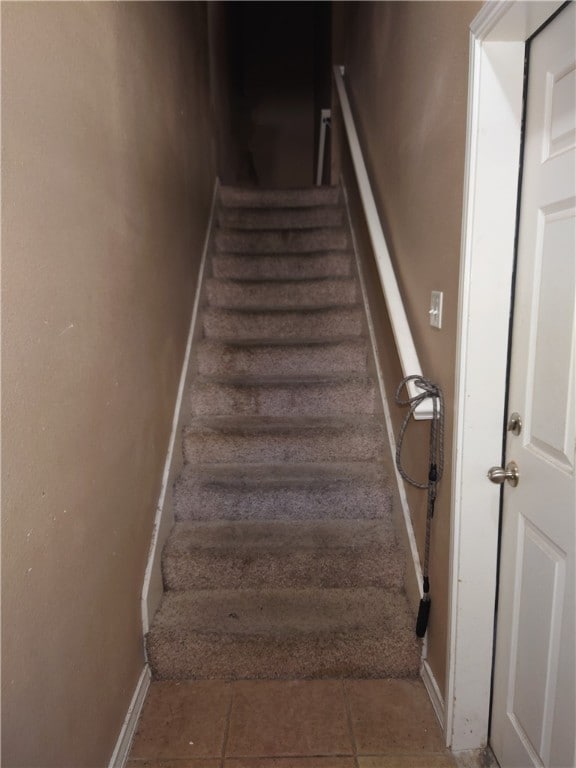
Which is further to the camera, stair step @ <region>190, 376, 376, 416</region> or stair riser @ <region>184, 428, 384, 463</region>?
stair step @ <region>190, 376, 376, 416</region>

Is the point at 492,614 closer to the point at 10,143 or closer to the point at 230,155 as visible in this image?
the point at 10,143

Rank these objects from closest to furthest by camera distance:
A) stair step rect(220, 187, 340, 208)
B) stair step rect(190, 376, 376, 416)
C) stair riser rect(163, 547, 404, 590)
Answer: stair riser rect(163, 547, 404, 590), stair step rect(190, 376, 376, 416), stair step rect(220, 187, 340, 208)

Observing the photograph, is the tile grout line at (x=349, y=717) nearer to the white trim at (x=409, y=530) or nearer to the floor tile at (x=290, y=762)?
the floor tile at (x=290, y=762)

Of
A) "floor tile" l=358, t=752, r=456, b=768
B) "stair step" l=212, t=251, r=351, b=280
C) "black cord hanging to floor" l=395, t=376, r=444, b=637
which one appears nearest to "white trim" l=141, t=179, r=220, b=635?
"stair step" l=212, t=251, r=351, b=280

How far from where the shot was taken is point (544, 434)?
103cm

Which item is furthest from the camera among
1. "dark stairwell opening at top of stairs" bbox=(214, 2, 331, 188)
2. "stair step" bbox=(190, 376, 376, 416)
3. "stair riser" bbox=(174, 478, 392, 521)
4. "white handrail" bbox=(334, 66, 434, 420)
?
"dark stairwell opening at top of stairs" bbox=(214, 2, 331, 188)

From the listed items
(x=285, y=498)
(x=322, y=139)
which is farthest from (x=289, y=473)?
(x=322, y=139)

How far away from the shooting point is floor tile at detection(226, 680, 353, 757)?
4.27ft

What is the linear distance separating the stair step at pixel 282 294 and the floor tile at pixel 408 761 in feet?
6.53

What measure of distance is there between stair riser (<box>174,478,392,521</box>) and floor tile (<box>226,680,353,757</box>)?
0.57 metres

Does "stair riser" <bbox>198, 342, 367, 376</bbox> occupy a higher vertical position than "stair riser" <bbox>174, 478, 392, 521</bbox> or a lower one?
higher

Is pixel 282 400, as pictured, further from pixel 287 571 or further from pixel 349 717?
pixel 349 717

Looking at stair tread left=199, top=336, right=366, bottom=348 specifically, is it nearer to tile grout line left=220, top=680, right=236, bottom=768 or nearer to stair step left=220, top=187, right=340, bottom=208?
stair step left=220, top=187, right=340, bottom=208

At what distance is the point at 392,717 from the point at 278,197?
3011 millimetres
